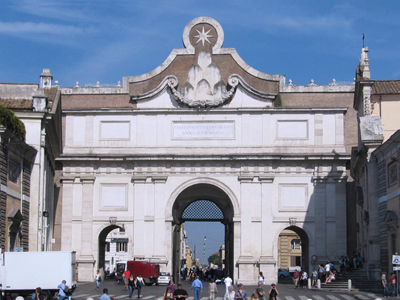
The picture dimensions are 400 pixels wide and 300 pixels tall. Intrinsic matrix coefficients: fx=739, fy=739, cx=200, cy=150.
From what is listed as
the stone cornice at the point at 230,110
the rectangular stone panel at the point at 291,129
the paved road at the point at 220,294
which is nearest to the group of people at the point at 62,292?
the paved road at the point at 220,294

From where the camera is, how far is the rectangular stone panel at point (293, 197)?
4734 centimetres

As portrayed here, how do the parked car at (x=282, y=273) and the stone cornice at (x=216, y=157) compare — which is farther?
the parked car at (x=282, y=273)

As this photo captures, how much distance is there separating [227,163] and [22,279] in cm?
2174

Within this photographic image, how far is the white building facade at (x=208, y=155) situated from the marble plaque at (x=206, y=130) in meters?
0.06

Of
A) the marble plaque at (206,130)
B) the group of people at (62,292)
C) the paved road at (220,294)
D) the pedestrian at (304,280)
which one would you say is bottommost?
the paved road at (220,294)

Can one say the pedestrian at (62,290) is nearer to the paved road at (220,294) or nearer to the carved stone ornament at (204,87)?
the paved road at (220,294)

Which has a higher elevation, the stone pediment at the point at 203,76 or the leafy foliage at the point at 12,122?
the stone pediment at the point at 203,76

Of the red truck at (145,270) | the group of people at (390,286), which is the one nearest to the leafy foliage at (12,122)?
the red truck at (145,270)

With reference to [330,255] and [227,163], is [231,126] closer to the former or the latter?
[227,163]

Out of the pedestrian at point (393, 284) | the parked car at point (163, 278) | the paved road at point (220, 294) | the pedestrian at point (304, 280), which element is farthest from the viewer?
the parked car at point (163, 278)

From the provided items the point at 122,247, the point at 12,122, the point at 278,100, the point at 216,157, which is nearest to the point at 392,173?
the point at 278,100

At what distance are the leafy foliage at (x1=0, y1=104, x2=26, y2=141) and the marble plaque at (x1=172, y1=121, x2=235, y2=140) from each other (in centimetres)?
1404

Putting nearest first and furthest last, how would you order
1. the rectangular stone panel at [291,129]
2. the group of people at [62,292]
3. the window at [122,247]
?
the group of people at [62,292]
the rectangular stone panel at [291,129]
the window at [122,247]

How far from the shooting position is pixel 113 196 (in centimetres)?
4800
